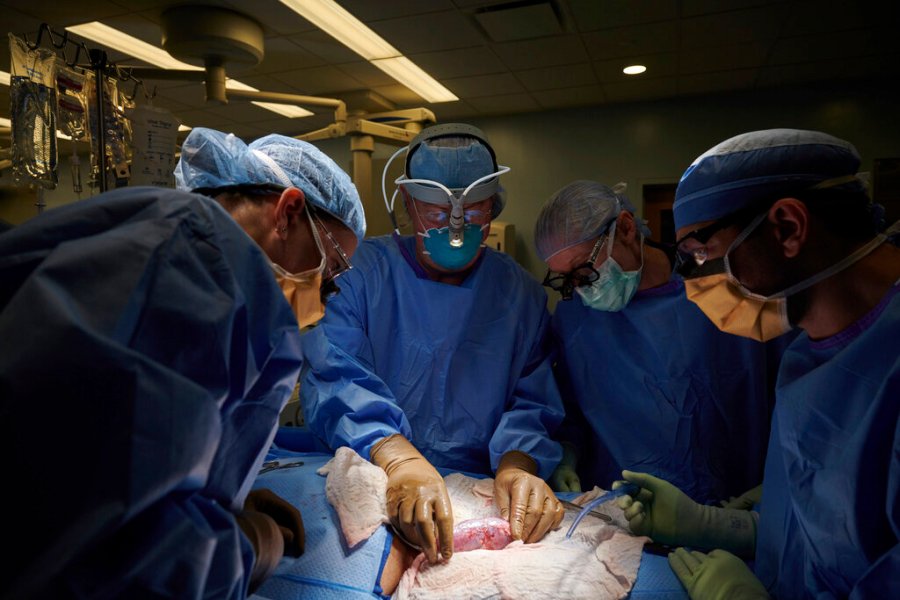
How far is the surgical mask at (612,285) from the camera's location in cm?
198

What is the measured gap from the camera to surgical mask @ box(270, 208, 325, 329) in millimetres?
1312

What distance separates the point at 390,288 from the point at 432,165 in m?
0.47

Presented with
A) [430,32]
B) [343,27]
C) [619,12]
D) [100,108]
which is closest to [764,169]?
[100,108]

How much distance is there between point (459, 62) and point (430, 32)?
65 cm

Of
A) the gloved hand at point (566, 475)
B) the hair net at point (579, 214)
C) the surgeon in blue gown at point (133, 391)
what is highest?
the hair net at point (579, 214)

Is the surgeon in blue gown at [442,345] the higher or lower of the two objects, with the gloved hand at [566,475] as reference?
higher

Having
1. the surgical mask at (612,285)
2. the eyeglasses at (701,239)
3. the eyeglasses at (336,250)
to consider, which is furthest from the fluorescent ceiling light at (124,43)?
the eyeglasses at (701,239)

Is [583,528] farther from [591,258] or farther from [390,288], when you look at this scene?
[390,288]

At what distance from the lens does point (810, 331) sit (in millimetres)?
1243

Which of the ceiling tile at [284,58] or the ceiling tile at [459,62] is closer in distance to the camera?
the ceiling tile at [284,58]

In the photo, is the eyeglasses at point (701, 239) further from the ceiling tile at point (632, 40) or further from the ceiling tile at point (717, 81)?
the ceiling tile at point (717, 81)

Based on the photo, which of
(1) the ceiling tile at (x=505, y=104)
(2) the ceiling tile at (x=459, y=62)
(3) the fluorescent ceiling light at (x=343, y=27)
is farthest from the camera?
(1) the ceiling tile at (x=505, y=104)

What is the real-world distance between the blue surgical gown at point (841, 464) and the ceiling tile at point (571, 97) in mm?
4751

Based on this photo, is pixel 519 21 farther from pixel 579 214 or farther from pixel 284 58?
pixel 579 214
